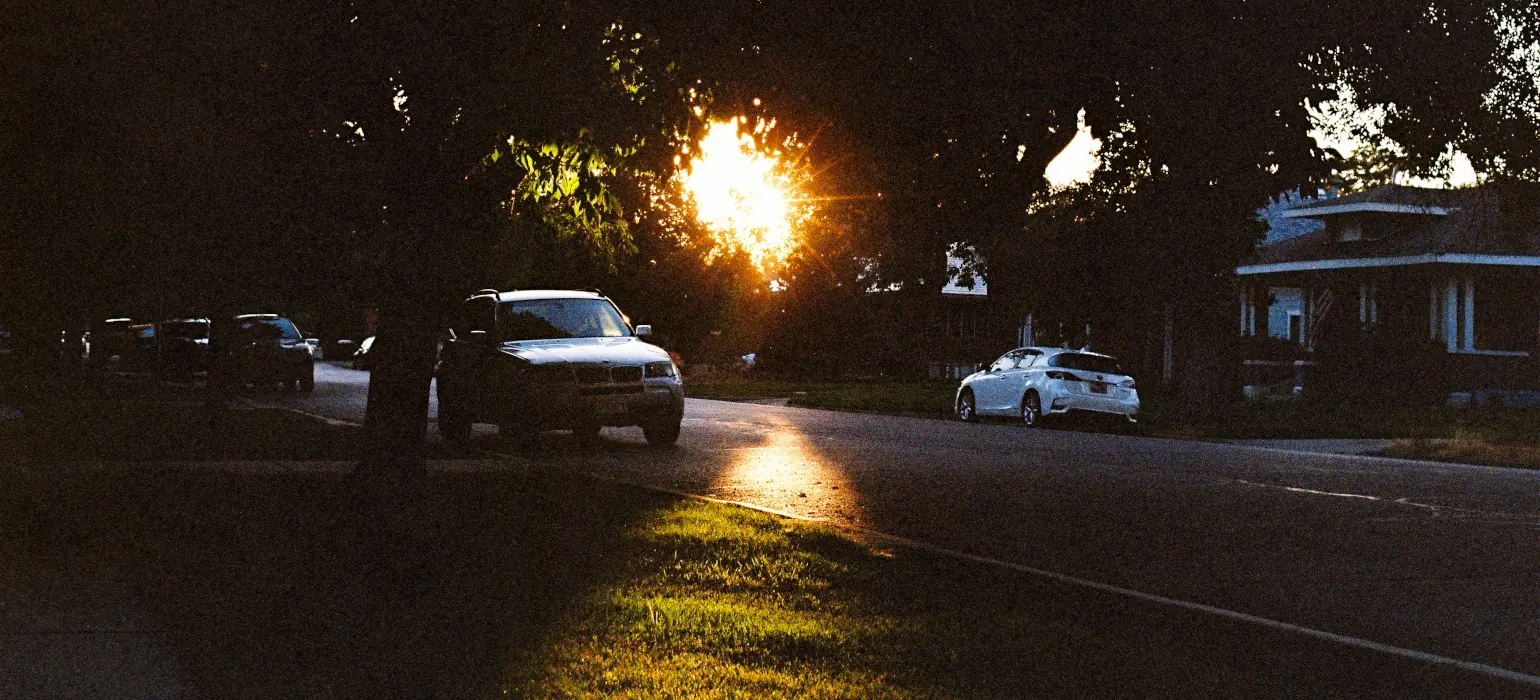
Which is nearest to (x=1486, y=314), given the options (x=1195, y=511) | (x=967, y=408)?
(x=967, y=408)

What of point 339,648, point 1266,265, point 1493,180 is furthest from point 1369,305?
point 339,648

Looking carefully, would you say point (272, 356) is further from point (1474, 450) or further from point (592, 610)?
point (592, 610)

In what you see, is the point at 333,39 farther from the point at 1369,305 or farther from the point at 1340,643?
the point at 1369,305

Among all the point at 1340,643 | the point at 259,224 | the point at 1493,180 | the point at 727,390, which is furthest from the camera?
the point at 727,390

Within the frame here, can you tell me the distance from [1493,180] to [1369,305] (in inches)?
1108

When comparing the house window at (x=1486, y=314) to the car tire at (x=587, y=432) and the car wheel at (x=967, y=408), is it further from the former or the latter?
the car tire at (x=587, y=432)

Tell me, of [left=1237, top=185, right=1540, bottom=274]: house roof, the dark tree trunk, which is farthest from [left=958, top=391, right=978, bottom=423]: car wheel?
the dark tree trunk

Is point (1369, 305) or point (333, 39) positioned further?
point (1369, 305)

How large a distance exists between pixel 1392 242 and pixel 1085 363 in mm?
19098

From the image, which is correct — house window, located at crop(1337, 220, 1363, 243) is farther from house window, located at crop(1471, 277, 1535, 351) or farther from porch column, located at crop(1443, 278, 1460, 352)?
porch column, located at crop(1443, 278, 1460, 352)

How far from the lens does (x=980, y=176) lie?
626 inches

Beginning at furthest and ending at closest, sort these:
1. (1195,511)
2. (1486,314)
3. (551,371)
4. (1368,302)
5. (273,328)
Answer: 1. (1368,302)
2. (1486,314)
3. (273,328)
4. (551,371)
5. (1195,511)

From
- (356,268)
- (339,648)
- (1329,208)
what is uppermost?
(1329,208)

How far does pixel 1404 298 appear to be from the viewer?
43.1 m
